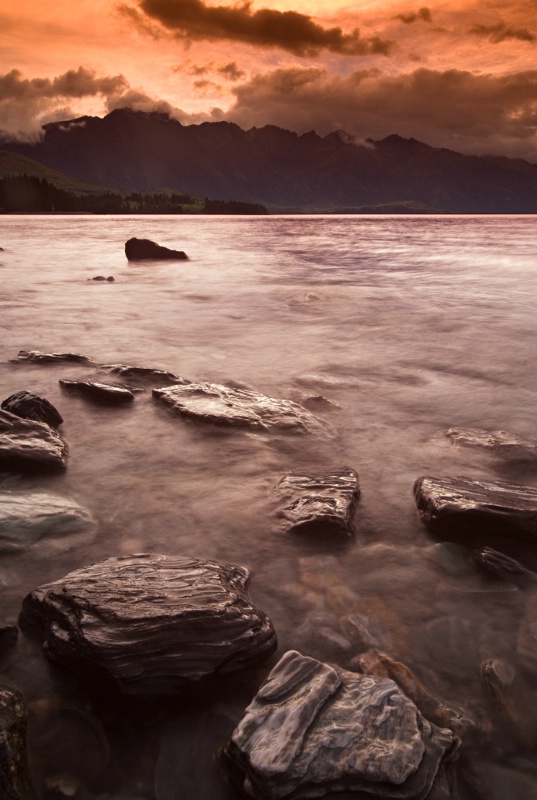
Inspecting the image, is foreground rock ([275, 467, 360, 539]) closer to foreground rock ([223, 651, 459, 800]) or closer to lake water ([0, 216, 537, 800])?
lake water ([0, 216, 537, 800])

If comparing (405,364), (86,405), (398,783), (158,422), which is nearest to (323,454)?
(158,422)

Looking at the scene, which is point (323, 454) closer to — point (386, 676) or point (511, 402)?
point (386, 676)

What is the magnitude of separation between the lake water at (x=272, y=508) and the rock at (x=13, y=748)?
0.44 ft

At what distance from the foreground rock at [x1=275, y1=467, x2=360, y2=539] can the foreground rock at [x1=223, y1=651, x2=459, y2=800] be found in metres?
1.51

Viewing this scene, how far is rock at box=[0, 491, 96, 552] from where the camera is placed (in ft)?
12.6

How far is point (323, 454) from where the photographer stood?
5.60 meters

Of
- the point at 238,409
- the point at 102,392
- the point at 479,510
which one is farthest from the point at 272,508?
the point at 102,392

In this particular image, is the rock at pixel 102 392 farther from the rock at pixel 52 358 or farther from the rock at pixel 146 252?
the rock at pixel 146 252

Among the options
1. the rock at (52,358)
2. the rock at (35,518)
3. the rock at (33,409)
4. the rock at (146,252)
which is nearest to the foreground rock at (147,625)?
the rock at (35,518)

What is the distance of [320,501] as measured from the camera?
170 inches

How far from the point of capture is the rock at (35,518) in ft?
12.6

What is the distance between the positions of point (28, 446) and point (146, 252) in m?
26.8

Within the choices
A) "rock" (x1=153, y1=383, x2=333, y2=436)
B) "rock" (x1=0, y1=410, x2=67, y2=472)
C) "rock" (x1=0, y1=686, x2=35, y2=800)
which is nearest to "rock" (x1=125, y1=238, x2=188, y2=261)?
"rock" (x1=153, y1=383, x2=333, y2=436)

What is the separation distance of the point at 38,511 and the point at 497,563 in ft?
10.8
